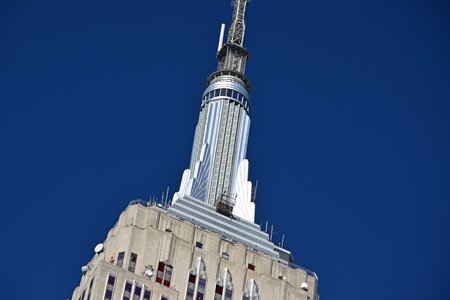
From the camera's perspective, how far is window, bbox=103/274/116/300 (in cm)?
18000

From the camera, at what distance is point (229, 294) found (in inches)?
Result: 7633

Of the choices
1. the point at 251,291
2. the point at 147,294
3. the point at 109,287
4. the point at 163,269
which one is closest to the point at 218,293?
the point at 251,291

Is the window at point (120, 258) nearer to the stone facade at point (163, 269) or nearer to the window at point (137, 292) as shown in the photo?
the stone facade at point (163, 269)

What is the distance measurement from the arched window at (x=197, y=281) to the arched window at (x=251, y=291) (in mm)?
7142

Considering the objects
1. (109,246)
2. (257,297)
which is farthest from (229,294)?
(109,246)

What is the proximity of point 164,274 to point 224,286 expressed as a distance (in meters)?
9.71

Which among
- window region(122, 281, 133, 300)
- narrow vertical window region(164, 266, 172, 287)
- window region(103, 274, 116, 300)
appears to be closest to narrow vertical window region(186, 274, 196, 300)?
narrow vertical window region(164, 266, 172, 287)

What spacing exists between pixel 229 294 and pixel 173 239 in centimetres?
1191

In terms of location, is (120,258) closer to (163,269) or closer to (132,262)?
(132,262)

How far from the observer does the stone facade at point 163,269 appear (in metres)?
184

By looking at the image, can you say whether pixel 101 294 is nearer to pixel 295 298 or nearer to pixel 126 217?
pixel 126 217

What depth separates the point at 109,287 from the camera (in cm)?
18125

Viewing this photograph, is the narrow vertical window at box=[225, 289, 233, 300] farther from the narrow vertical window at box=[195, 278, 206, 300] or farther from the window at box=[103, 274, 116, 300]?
the window at box=[103, 274, 116, 300]

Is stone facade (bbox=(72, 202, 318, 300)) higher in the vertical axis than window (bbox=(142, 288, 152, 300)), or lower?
higher
